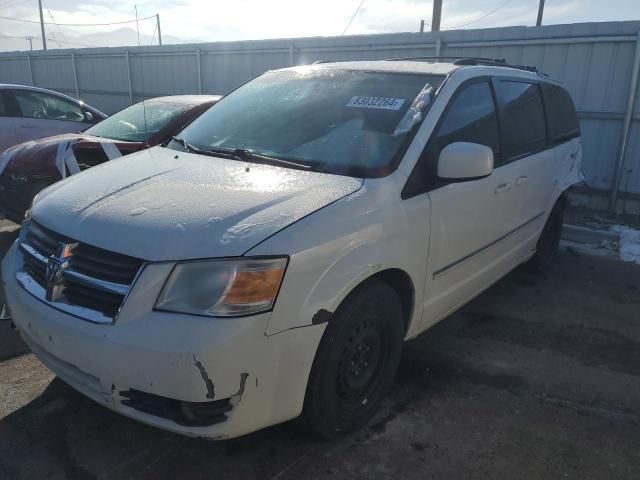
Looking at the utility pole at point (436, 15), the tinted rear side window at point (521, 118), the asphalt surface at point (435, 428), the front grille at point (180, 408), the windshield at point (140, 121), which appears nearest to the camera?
the front grille at point (180, 408)

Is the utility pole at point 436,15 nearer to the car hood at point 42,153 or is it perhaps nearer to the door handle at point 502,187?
the car hood at point 42,153

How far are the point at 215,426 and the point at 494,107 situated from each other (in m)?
2.74

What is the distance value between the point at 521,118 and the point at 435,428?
2.43 m

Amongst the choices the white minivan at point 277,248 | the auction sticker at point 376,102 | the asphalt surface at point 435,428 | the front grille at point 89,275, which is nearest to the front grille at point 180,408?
the white minivan at point 277,248

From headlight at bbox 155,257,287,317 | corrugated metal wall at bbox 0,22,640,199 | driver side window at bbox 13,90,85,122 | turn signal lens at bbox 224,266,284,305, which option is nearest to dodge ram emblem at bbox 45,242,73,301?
headlight at bbox 155,257,287,317

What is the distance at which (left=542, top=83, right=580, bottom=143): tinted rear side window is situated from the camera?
450 centimetres

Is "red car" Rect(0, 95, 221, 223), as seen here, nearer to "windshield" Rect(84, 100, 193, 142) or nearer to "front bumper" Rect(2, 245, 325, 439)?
"windshield" Rect(84, 100, 193, 142)

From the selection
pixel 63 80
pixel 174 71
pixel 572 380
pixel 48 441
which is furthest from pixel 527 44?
pixel 63 80

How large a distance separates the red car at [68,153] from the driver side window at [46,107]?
2286 millimetres

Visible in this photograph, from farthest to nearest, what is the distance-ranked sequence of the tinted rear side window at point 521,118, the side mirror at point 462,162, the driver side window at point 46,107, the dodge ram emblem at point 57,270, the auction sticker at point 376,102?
the driver side window at point 46,107 → the tinted rear side window at point 521,118 → the auction sticker at point 376,102 → the side mirror at point 462,162 → the dodge ram emblem at point 57,270

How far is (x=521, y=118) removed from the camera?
395 centimetres

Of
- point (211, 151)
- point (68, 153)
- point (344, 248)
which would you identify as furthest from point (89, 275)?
point (68, 153)

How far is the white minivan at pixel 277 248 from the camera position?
79.2 inches

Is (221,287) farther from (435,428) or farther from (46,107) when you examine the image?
(46,107)
